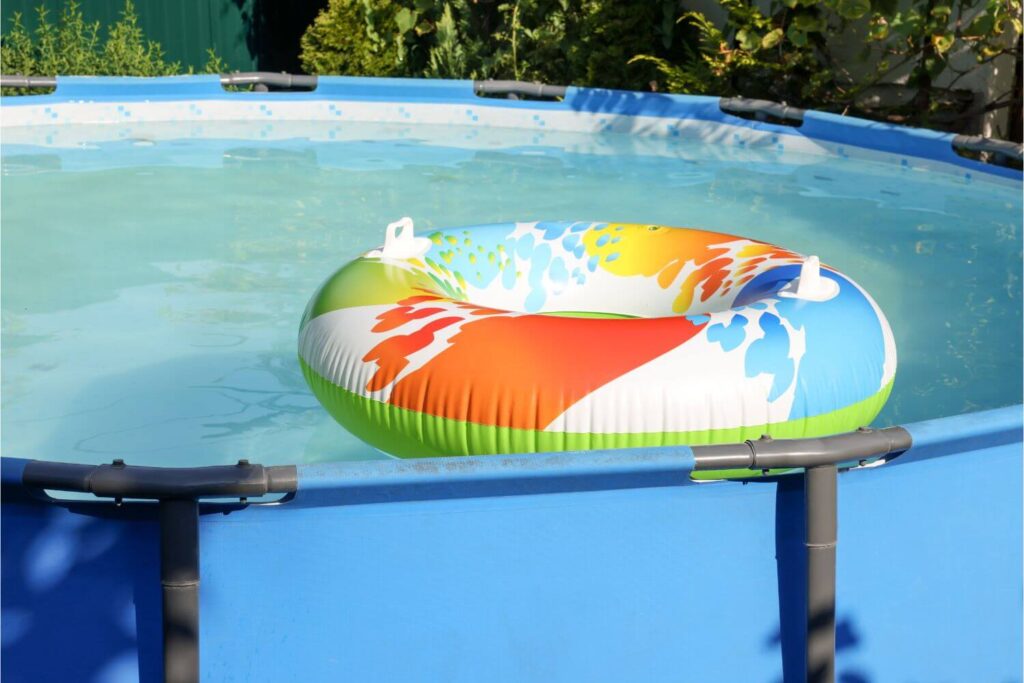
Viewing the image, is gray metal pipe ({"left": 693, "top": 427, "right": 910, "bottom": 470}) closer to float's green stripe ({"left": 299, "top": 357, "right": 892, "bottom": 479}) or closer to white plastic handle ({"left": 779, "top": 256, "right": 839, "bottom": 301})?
float's green stripe ({"left": 299, "top": 357, "right": 892, "bottom": 479})

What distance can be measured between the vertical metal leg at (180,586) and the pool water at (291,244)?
1537mm

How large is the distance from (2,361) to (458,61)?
6.31 m

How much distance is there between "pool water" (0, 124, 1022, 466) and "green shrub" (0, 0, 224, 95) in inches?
75.8

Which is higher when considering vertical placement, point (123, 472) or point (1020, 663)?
point (123, 472)

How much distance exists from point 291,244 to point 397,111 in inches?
142

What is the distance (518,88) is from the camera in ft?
28.7

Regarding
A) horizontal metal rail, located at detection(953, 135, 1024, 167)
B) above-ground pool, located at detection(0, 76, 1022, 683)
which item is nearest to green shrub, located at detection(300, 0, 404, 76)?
above-ground pool, located at detection(0, 76, 1022, 683)

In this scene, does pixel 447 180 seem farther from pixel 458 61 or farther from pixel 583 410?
pixel 583 410

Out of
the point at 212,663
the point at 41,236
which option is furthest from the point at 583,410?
the point at 41,236

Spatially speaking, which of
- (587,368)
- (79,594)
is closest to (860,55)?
(587,368)

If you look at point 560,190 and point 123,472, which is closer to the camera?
point 123,472

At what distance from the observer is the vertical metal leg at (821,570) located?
2045 mm

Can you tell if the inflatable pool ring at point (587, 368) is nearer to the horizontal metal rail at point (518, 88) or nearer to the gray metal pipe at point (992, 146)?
the gray metal pipe at point (992, 146)

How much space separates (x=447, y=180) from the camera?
7.04 metres
